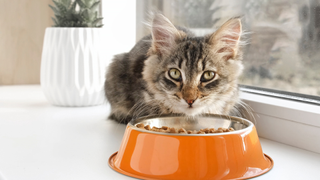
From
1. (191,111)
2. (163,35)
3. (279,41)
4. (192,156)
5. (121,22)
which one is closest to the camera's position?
(192,156)

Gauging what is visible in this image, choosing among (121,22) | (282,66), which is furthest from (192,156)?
(121,22)

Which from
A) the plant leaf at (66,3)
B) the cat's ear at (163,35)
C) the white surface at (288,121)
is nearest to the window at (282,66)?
the white surface at (288,121)

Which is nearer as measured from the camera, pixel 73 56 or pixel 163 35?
pixel 163 35

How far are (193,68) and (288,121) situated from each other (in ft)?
1.19

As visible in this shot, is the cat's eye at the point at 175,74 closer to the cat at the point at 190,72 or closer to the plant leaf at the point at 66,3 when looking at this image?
the cat at the point at 190,72

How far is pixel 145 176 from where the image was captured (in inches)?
30.8

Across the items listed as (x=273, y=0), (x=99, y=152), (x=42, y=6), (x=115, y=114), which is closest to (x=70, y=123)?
(x=115, y=114)

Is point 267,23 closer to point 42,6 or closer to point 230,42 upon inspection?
point 230,42

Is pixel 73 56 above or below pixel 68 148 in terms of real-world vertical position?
above

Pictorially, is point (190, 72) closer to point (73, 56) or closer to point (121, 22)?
point (73, 56)

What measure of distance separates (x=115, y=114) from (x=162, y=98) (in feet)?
1.24

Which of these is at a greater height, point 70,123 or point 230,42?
point 230,42

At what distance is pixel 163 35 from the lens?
114cm

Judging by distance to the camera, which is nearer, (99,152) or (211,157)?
(211,157)
